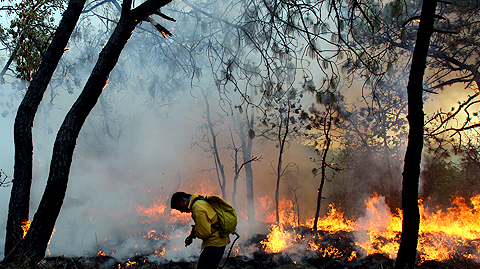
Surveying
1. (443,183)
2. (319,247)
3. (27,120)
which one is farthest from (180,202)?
(443,183)

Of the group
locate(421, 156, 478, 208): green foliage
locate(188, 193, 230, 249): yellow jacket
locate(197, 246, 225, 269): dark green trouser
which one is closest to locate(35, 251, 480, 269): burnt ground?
locate(197, 246, 225, 269): dark green trouser

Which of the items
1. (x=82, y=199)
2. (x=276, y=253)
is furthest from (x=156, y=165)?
(x=276, y=253)

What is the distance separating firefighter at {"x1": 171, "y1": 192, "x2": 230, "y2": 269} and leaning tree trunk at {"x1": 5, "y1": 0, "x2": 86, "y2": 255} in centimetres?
241

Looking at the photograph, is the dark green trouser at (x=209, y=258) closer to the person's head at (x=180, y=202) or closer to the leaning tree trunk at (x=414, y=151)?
the person's head at (x=180, y=202)

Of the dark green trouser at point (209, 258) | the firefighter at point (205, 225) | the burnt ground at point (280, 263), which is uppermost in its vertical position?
the firefighter at point (205, 225)

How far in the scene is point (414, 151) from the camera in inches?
163

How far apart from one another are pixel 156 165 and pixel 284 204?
848cm

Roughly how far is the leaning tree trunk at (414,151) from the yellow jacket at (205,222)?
287cm

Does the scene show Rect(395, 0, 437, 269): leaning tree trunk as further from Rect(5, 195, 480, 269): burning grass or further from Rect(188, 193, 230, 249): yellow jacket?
Rect(188, 193, 230, 249): yellow jacket

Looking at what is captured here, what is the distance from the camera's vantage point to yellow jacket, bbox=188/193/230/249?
328 cm

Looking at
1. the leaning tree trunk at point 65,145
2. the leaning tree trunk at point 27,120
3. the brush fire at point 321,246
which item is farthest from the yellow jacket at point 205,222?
the brush fire at point 321,246

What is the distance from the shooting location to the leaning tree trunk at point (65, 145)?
10.7 feet

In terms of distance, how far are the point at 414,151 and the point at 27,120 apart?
602 cm

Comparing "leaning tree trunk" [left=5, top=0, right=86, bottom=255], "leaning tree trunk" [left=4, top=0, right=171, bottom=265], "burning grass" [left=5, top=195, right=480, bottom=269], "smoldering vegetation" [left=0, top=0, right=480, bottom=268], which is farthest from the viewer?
"smoldering vegetation" [left=0, top=0, right=480, bottom=268]
